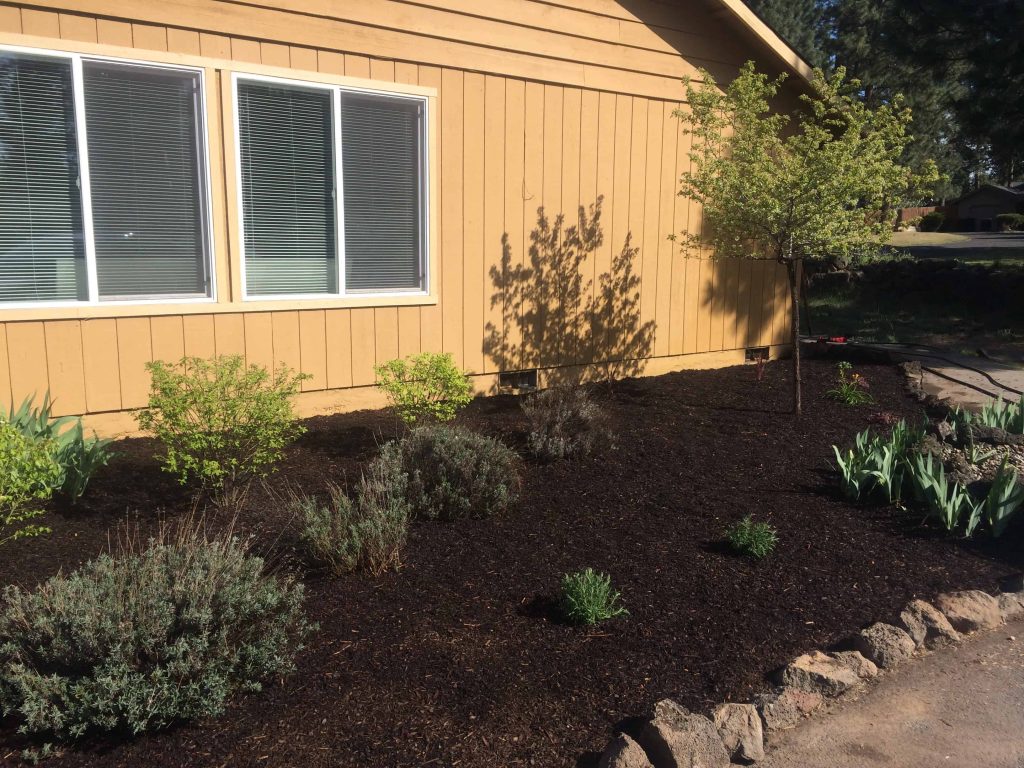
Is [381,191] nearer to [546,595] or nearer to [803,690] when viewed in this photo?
[546,595]

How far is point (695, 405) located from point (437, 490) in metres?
3.71

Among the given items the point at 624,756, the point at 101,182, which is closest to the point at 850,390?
the point at 624,756

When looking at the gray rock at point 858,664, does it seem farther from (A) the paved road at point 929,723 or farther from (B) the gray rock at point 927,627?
(B) the gray rock at point 927,627

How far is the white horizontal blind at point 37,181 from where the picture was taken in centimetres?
562

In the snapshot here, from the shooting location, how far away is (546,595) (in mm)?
4164

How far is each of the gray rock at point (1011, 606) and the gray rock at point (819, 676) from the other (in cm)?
120

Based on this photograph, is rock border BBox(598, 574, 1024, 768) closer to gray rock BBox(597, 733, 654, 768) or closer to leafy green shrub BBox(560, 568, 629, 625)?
gray rock BBox(597, 733, 654, 768)

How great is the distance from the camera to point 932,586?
450 centimetres

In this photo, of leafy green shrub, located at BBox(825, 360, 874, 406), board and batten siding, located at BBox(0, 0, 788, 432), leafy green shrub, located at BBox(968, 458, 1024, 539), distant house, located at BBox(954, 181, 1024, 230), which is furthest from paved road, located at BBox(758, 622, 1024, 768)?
distant house, located at BBox(954, 181, 1024, 230)

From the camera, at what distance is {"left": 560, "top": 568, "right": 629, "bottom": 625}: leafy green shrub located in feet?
12.7

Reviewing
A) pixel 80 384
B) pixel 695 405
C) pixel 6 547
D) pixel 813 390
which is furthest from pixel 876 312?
pixel 6 547

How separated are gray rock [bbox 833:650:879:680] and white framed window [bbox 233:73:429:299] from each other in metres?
4.79

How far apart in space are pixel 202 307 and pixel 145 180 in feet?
3.17

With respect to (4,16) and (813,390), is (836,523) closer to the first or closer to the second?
(813,390)
